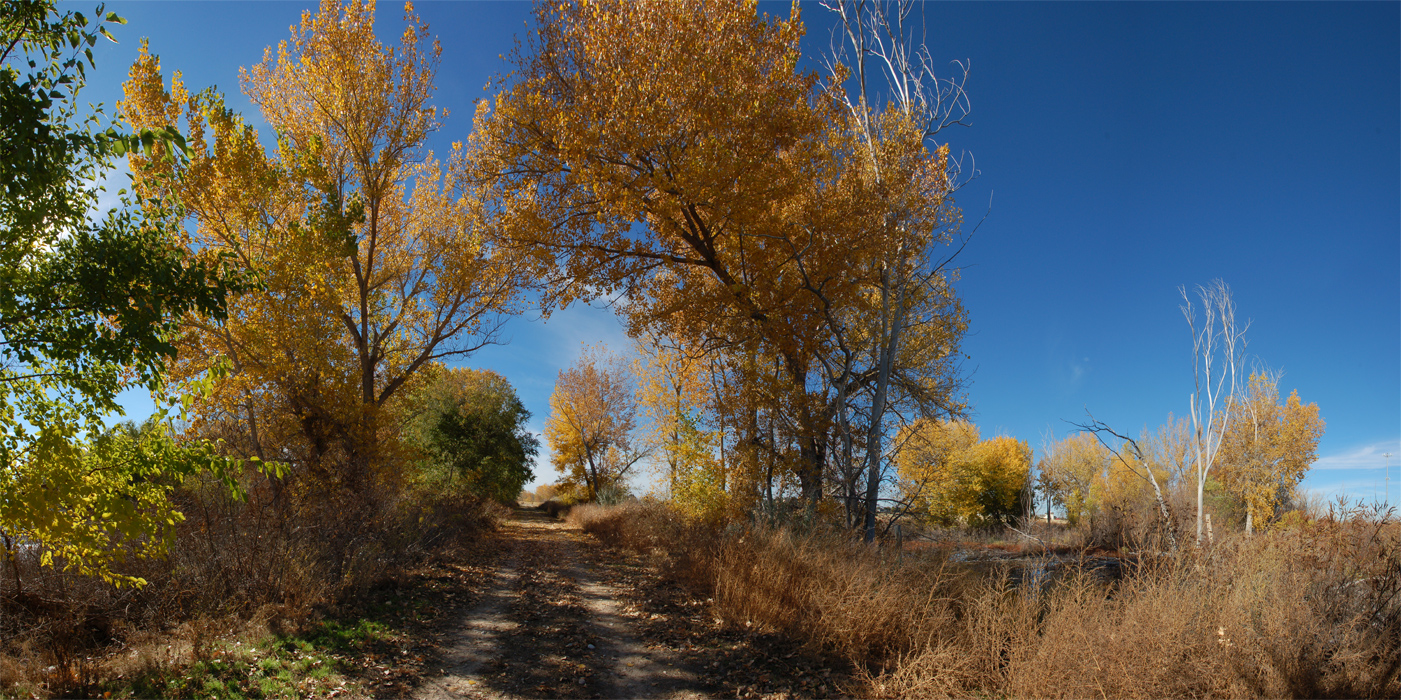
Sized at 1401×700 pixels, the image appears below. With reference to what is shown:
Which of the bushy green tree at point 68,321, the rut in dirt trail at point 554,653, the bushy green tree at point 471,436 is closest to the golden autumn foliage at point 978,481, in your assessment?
the bushy green tree at point 471,436

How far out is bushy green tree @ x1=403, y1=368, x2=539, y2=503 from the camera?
24.0 meters

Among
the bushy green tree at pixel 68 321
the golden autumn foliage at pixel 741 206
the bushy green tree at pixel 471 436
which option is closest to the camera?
the bushy green tree at pixel 68 321

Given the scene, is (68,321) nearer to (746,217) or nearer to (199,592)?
(199,592)

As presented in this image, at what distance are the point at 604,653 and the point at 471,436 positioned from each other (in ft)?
71.6

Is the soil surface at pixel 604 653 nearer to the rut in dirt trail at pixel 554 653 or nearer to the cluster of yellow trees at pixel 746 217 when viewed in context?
the rut in dirt trail at pixel 554 653

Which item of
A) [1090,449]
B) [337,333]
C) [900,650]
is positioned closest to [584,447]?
[337,333]

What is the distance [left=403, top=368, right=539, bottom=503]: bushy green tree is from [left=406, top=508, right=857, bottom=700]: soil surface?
15190mm

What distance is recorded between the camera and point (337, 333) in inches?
485

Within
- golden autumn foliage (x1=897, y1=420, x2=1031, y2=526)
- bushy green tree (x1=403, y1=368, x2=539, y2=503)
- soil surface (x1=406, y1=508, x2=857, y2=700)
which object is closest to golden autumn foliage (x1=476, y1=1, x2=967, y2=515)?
soil surface (x1=406, y1=508, x2=857, y2=700)

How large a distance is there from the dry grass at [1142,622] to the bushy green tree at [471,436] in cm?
1943

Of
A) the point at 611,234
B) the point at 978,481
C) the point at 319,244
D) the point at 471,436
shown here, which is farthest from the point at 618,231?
the point at 978,481

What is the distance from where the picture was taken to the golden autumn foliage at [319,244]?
10.5m

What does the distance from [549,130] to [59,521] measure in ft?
26.7

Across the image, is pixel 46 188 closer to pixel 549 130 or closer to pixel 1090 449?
pixel 549 130
